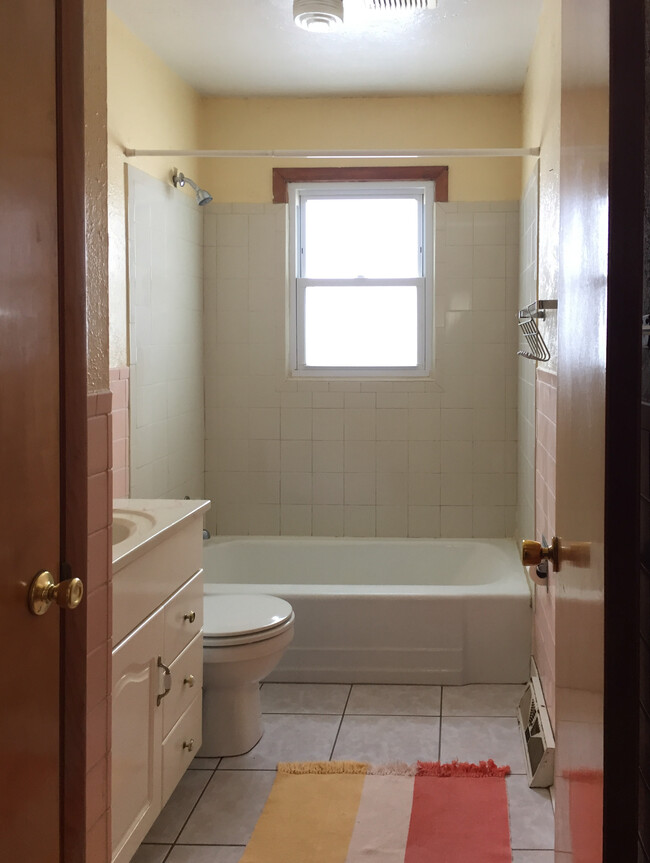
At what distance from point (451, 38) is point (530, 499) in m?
1.96

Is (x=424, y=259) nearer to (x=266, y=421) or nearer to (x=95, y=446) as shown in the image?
(x=266, y=421)

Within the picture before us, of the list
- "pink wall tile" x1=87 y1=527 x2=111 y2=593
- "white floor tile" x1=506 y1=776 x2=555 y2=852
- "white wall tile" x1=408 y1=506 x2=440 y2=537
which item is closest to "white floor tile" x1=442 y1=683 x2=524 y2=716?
"white floor tile" x1=506 y1=776 x2=555 y2=852

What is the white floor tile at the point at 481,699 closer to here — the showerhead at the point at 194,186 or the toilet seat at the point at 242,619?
the toilet seat at the point at 242,619

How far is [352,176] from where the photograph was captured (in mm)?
4672

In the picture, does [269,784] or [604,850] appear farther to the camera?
[269,784]

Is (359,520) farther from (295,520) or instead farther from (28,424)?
(28,424)

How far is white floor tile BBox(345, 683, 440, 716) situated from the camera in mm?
3500

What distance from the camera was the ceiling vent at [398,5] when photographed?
3289mm

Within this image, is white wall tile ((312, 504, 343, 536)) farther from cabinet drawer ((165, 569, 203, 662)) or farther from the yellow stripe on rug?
cabinet drawer ((165, 569, 203, 662))

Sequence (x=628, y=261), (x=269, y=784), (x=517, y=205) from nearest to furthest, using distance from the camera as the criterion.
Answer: (x=628, y=261) < (x=269, y=784) < (x=517, y=205)

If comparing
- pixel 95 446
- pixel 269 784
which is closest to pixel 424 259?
pixel 269 784

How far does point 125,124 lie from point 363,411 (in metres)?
1.85

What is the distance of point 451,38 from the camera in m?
3.81

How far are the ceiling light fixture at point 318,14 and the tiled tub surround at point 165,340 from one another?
2.96 ft
